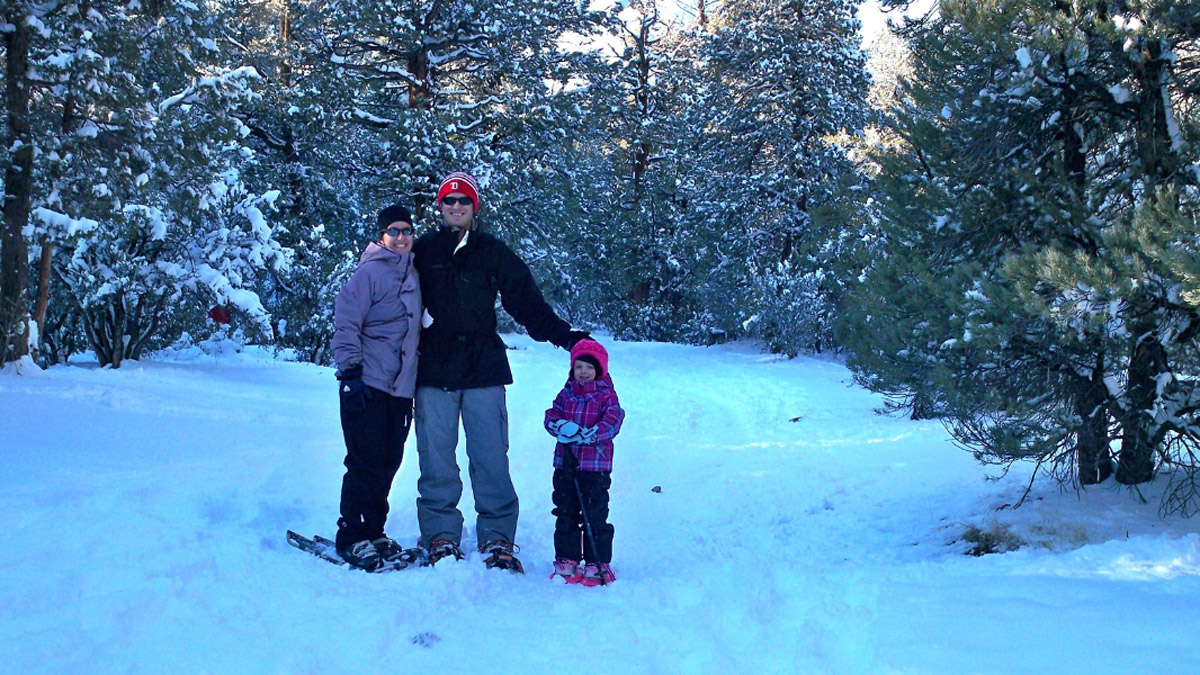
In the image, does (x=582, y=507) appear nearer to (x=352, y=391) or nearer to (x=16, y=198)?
(x=352, y=391)

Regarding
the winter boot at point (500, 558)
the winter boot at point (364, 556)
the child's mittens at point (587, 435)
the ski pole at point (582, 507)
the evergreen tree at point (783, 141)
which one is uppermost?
the evergreen tree at point (783, 141)

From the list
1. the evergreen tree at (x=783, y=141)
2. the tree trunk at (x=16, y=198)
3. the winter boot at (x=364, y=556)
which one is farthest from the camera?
the evergreen tree at (x=783, y=141)

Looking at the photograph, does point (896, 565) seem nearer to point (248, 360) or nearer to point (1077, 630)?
point (1077, 630)

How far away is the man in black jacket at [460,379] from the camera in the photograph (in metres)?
4.82

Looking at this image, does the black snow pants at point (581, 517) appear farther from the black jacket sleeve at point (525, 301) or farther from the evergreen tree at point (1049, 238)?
the evergreen tree at point (1049, 238)

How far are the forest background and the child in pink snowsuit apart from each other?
2.05 meters

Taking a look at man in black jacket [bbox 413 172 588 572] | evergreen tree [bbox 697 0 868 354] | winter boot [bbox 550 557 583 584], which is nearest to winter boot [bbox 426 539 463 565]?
man in black jacket [bbox 413 172 588 572]

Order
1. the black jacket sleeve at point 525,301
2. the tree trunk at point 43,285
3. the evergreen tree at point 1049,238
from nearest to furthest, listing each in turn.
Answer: the evergreen tree at point 1049,238 < the black jacket sleeve at point 525,301 < the tree trunk at point 43,285

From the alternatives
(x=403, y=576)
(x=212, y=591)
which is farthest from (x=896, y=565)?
(x=212, y=591)

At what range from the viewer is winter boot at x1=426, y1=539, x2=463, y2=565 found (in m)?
4.54

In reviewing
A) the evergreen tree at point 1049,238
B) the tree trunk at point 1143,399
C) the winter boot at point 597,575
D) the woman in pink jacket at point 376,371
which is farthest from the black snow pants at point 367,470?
the tree trunk at point 1143,399

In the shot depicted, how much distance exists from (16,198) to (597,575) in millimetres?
7676

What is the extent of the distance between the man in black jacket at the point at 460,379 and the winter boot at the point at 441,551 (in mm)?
43

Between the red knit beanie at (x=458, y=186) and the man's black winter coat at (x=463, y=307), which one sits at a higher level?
the red knit beanie at (x=458, y=186)
